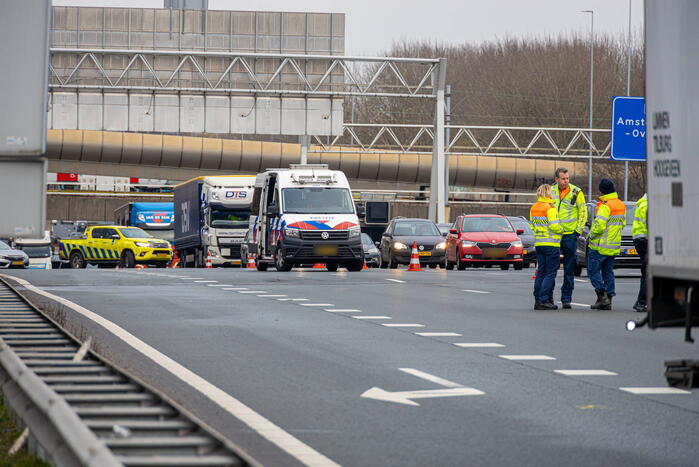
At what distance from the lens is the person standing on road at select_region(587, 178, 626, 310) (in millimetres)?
19172

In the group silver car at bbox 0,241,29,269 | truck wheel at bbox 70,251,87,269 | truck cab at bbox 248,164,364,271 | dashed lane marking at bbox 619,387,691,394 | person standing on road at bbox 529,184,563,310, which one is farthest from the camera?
truck wheel at bbox 70,251,87,269

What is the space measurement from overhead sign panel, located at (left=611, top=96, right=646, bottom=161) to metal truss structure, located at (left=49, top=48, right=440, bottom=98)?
17.5m

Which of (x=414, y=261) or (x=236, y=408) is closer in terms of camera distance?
(x=236, y=408)

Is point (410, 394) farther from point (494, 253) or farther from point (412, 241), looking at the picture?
point (412, 241)

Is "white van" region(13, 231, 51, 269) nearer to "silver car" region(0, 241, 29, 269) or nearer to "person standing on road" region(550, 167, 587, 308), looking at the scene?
"silver car" region(0, 241, 29, 269)

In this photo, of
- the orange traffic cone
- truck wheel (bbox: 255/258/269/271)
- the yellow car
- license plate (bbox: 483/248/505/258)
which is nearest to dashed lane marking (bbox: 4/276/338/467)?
truck wheel (bbox: 255/258/269/271)

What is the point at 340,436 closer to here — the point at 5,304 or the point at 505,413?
the point at 505,413

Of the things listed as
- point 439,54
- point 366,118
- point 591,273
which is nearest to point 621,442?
point 591,273

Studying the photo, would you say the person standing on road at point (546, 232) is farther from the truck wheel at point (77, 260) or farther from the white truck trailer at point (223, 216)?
the truck wheel at point (77, 260)

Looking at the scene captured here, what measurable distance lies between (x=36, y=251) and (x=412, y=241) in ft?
62.0

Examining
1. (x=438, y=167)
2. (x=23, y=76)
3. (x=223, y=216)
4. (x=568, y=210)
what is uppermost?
(x=438, y=167)

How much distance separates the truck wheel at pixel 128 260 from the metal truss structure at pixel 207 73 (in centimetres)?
718

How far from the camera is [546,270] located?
758 inches

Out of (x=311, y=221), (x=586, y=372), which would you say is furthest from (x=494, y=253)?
(x=586, y=372)
